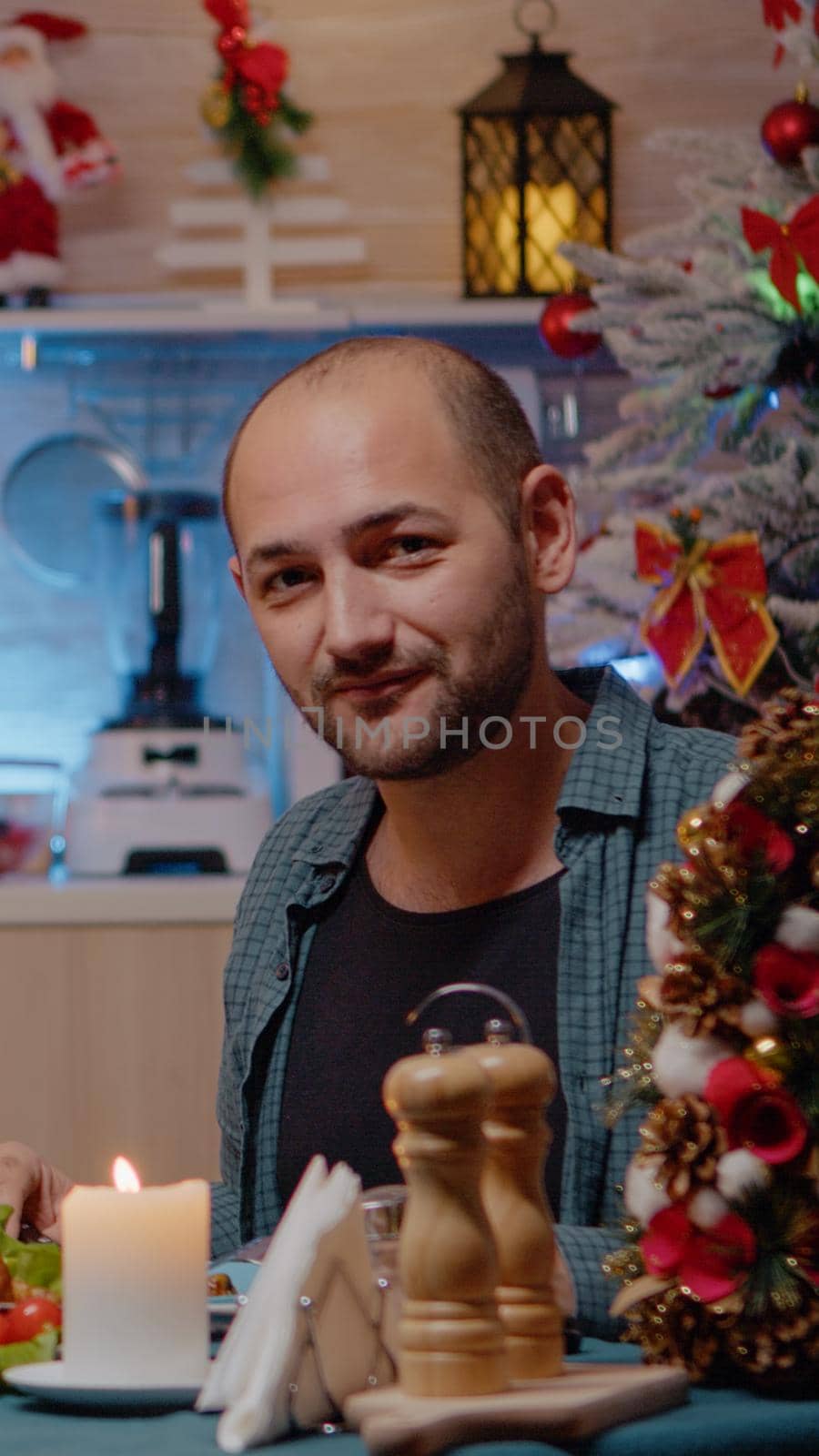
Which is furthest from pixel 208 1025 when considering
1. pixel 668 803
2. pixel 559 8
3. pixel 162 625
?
pixel 559 8

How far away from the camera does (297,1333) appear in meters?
0.64

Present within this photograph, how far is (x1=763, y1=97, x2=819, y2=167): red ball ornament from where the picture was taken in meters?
2.08

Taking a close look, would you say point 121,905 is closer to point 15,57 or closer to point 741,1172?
point 15,57

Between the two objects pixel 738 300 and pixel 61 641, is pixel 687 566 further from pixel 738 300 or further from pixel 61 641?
pixel 61 641

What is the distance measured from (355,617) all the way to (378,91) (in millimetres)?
1975

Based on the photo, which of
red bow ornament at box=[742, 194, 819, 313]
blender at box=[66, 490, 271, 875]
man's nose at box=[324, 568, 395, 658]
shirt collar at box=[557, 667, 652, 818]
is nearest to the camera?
man's nose at box=[324, 568, 395, 658]

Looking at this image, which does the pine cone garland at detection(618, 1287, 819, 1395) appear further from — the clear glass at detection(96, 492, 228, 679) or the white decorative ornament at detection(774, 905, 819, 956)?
the clear glass at detection(96, 492, 228, 679)

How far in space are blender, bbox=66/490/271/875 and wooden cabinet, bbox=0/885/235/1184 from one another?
0.55 ft

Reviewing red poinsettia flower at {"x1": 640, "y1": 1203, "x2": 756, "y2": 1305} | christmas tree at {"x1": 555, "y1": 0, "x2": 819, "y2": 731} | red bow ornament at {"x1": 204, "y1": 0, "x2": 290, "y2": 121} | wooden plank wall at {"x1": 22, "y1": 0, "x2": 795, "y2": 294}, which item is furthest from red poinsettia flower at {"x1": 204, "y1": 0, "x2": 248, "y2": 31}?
red poinsettia flower at {"x1": 640, "y1": 1203, "x2": 756, "y2": 1305}

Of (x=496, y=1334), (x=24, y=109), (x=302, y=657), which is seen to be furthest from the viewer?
(x=24, y=109)

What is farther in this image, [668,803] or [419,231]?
[419,231]

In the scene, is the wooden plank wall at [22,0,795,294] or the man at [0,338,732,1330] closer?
the man at [0,338,732,1330]

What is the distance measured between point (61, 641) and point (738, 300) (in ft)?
4.28

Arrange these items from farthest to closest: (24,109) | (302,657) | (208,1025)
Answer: (24,109) < (208,1025) < (302,657)
